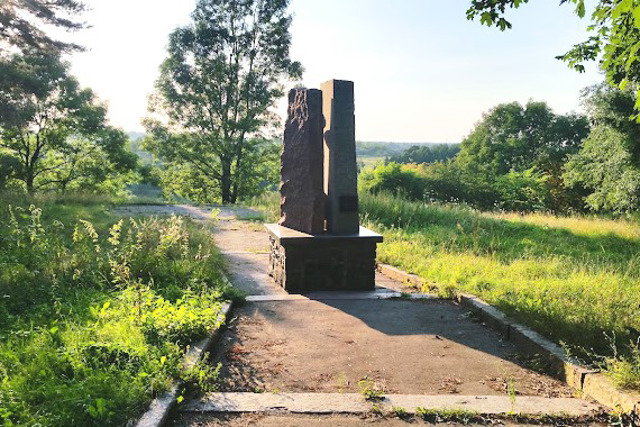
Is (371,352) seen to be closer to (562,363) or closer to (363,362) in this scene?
(363,362)

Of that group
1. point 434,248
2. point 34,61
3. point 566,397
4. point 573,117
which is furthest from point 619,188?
point 573,117

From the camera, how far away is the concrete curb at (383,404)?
3039mm

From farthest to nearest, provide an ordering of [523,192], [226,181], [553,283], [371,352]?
1. [523,192]
2. [226,181]
3. [553,283]
4. [371,352]

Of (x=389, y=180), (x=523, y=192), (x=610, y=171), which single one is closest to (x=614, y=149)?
(x=610, y=171)

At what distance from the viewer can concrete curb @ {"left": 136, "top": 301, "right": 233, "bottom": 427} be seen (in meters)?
2.70

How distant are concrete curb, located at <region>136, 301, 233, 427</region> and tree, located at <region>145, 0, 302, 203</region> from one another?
73.4 ft

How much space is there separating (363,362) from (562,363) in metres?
1.56

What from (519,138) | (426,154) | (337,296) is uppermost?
(519,138)

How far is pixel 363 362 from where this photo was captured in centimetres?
392

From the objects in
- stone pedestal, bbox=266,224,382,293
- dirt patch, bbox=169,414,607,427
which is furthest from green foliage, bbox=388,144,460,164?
dirt patch, bbox=169,414,607,427

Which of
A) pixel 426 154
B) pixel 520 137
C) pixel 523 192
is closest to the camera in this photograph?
pixel 523 192

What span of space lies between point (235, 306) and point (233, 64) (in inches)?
896

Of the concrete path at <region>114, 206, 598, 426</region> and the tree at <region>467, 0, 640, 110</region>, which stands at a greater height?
the tree at <region>467, 0, 640, 110</region>

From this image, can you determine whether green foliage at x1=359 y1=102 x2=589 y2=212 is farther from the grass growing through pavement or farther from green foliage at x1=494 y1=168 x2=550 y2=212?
the grass growing through pavement
